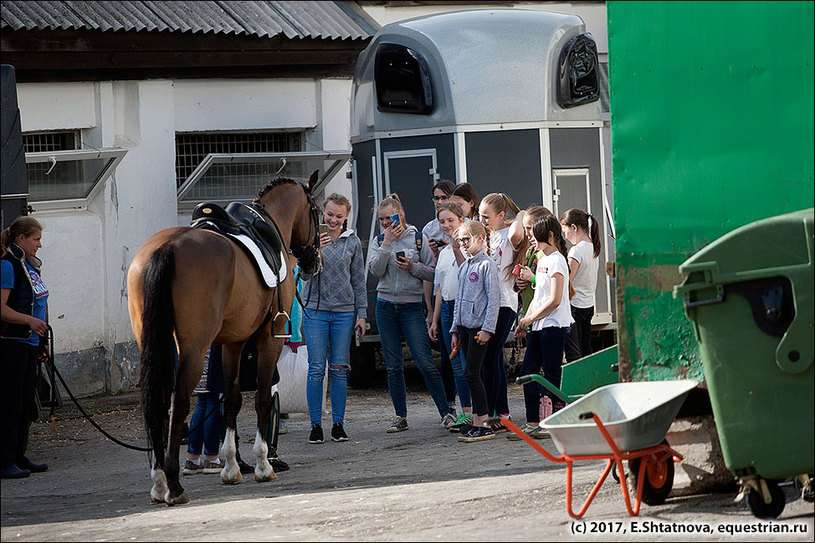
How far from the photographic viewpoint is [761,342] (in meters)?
5.52

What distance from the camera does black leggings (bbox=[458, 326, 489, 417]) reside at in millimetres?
9469

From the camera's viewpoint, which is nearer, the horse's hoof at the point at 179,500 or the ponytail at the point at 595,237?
the horse's hoof at the point at 179,500

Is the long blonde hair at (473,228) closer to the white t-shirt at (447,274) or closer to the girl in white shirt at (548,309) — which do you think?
the girl in white shirt at (548,309)

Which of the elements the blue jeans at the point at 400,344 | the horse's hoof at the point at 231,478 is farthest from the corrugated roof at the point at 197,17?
the horse's hoof at the point at 231,478

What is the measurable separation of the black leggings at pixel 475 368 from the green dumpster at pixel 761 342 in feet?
12.8

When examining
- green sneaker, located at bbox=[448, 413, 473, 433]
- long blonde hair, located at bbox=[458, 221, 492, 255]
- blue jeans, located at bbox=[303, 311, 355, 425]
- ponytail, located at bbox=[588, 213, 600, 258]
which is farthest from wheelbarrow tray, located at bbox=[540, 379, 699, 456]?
blue jeans, located at bbox=[303, 311, 355, 425]

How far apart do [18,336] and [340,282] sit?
2.57 m

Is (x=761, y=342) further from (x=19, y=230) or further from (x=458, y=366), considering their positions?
(x=19, y=230)

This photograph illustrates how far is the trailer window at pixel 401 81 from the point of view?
12.5 metres

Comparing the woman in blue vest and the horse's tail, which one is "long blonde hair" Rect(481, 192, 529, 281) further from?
the woman in blue vest

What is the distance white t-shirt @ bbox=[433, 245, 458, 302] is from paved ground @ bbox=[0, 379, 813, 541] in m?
1.16

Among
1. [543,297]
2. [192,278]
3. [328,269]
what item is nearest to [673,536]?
[192,278]

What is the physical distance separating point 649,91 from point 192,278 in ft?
9.52

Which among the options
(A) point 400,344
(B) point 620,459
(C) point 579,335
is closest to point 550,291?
(C) point 579,335
